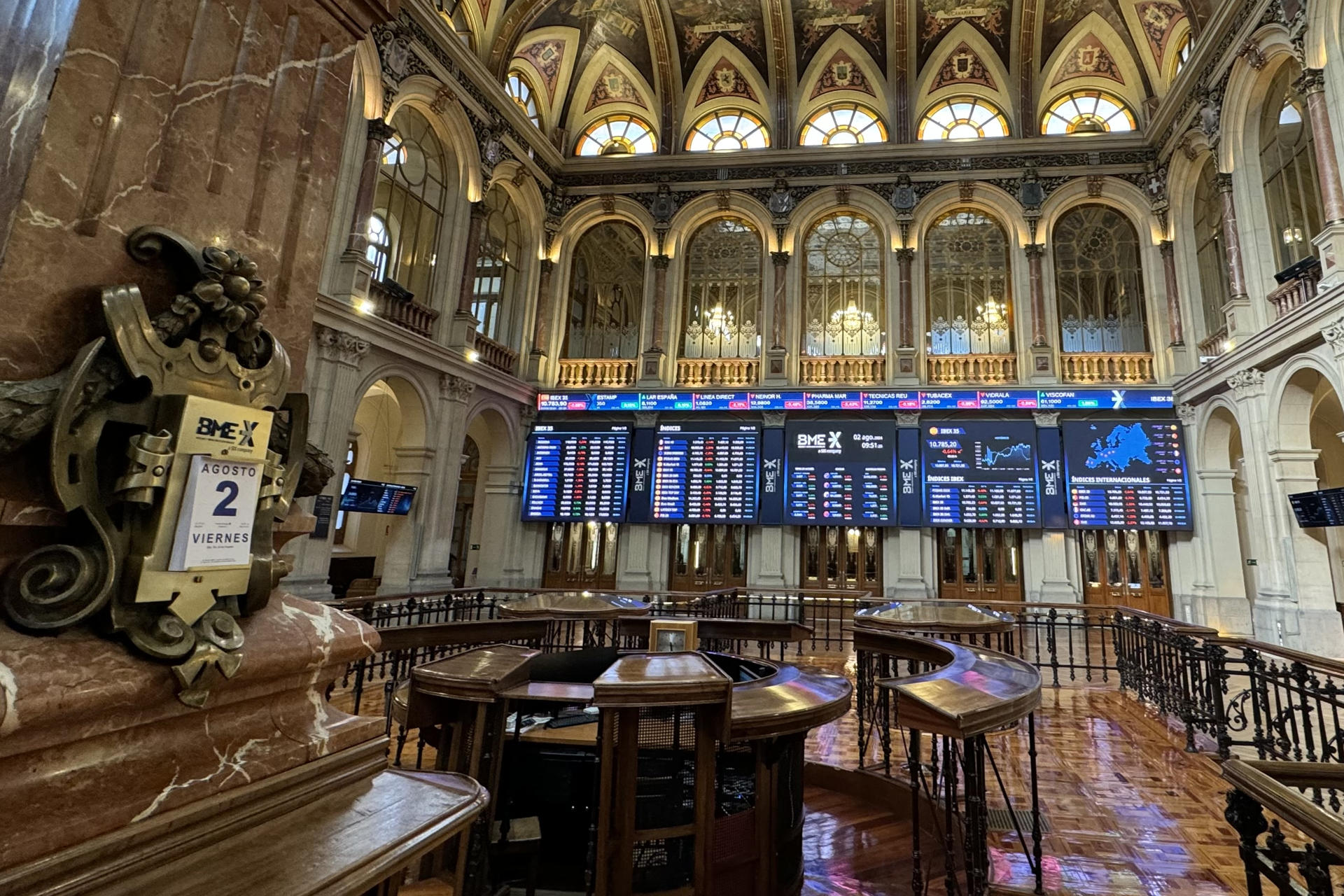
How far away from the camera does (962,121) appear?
14203mm

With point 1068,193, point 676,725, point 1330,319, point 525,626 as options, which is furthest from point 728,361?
point 676,725

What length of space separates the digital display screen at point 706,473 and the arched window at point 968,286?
4633 millimetres

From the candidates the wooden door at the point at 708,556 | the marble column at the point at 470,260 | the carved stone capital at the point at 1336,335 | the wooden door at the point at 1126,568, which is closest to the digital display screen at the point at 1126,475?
the wooden door at the point at 1126,568

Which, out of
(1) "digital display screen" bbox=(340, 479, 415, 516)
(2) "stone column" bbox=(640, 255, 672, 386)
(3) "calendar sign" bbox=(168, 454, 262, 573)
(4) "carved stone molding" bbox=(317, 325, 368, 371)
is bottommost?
(3) "calendar sign" bbox=(168, 454, 262, 573)

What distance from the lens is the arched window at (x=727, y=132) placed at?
48.8 ft

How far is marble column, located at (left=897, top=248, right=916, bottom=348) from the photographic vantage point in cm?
1294

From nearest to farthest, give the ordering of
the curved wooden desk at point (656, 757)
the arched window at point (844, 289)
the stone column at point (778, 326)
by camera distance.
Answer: the curved wooden desk at point (656, 757) → the stone column at point (778, 326) → the arched window at point (844, 289)

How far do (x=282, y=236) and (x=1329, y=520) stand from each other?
11.5 m

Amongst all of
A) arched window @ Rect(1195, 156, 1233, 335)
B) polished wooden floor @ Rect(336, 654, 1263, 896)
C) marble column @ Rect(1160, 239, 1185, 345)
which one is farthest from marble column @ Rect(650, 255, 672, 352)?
arched window @ Rect(1195, 156, 1233, 335)

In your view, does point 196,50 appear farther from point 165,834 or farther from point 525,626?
point 525,626

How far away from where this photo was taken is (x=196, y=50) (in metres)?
1.49

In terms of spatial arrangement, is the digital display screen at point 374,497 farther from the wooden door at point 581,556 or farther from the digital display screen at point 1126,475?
the digital display screen at point 1126,475

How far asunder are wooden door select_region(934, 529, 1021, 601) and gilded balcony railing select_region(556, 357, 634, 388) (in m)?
7.37

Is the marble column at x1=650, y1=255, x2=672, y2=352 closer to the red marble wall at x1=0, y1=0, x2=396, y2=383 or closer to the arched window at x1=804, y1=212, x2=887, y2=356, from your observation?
the arched window at x1=804, y1=212, x2=887, y2=356
